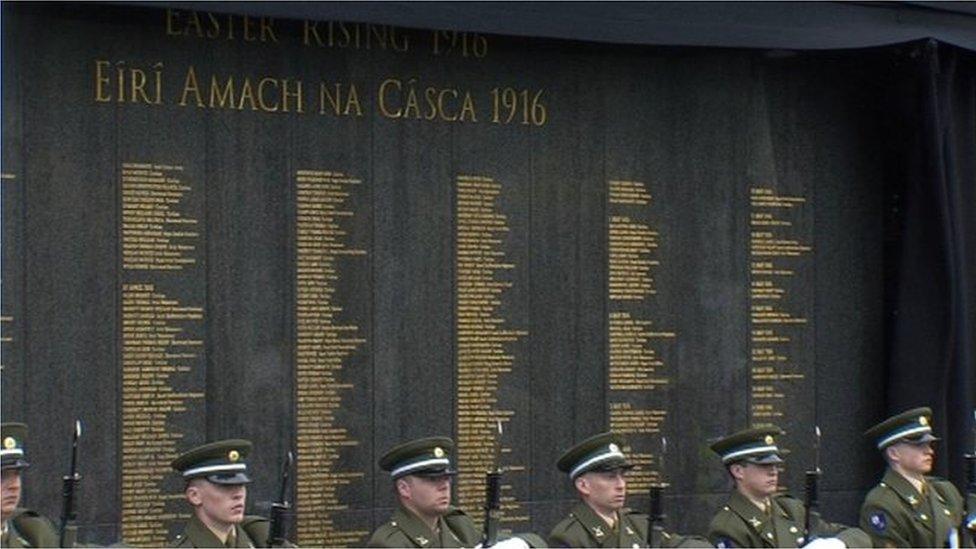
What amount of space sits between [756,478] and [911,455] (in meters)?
1.14

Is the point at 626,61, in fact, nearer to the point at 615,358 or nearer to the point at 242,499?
the point at 615,358

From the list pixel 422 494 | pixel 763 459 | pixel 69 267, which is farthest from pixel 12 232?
pixel 763 459

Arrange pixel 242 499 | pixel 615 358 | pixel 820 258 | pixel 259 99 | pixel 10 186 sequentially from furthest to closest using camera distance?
pixel 820 258, pixel 615 358, pixel 259 99, pixel 10 186, pixel 242 499

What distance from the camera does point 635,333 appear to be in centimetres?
1420

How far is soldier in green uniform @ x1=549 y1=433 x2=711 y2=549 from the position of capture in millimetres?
11773

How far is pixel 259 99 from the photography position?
505 inches

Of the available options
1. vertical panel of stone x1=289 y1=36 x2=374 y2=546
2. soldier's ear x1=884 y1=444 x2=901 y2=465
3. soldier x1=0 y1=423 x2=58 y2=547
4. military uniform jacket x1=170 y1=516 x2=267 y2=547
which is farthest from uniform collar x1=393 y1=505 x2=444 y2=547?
soldier's ear x1=884 y1=444 x2=901 y2=465

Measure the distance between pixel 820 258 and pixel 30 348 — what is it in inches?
220

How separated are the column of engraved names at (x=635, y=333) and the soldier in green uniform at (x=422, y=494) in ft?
9.17

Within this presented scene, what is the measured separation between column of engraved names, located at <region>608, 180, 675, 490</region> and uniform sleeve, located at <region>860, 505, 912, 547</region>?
168 cm

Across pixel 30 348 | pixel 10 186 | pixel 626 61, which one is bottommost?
pixel 30 348

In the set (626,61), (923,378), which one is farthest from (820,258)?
(626,61)

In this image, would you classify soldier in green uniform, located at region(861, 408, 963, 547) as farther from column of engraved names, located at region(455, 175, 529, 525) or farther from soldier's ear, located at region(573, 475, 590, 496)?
column of engraved names, located at region(455, 175, 529, 525)

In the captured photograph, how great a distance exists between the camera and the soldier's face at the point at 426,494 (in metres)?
11.3
